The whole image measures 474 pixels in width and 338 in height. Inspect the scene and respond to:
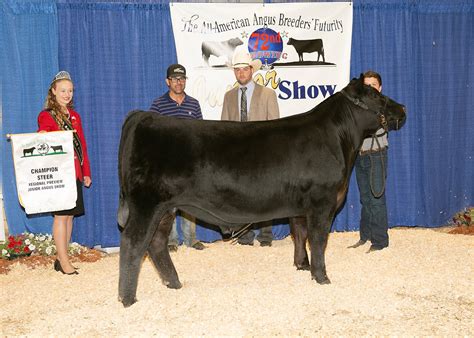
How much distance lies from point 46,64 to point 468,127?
17.9 ft

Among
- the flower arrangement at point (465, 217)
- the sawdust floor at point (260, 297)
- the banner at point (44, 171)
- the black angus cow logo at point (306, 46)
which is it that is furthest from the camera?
the flower arrangement at point (465, 217)

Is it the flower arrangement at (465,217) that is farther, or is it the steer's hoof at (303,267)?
the flower arrangement at (465,217)

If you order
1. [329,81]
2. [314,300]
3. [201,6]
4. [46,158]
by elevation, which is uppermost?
[201,6]

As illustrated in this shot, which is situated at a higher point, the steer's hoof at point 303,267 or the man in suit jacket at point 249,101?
the man in suit jacket at point 249,101

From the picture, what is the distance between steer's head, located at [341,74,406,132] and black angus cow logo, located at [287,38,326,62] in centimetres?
202

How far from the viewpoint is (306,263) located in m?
5.28

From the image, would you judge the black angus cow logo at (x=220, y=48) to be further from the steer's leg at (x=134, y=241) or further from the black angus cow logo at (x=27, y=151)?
the steer's leg at (x=134, y=241)

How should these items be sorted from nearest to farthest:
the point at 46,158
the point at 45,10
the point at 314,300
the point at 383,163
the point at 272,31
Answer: the point at 314,300 → the point at 46,158 → the point at 383,163 → the point at 45,10 → the point at 272,31

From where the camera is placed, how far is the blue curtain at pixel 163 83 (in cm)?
621

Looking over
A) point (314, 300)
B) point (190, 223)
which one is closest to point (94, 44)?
point (190, 223)

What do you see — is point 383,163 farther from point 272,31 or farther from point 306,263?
point 272,31

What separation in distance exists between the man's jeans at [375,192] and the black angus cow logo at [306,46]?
1.64 m

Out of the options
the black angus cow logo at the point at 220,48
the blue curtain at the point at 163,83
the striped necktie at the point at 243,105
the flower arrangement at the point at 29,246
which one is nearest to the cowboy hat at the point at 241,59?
the striped necktie at the point at 243,105

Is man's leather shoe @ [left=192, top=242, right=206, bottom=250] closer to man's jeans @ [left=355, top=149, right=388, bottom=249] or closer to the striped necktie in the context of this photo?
the striped necktie
